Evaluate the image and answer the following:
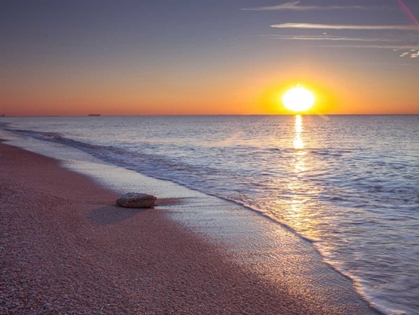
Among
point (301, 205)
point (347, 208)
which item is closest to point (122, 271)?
point (301, 205)

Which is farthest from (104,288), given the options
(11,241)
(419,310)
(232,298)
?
(419,310)

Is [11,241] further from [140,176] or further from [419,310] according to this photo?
[140,176]

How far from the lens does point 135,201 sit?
8.59 metres

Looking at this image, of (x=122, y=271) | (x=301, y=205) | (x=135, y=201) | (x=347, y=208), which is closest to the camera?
(x=122, y=271)

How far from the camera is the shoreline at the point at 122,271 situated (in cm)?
395

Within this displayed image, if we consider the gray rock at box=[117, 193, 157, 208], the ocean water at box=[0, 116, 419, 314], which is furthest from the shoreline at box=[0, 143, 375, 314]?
the ocean water at box=[0, 116, 419, 314]

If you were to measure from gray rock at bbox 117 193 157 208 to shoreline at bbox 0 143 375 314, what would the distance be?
566mm

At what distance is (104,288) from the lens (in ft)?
13.9

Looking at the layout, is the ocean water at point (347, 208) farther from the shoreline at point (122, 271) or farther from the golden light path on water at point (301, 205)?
the shoreline at point (122, 271)

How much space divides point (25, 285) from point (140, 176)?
10.5m

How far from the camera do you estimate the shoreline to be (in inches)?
156

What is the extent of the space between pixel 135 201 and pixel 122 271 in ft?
12.7

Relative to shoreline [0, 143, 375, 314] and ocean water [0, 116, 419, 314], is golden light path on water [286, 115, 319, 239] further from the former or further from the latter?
shoreline [0, 143, 375, 314]

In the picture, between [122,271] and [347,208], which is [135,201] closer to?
[122,271]
